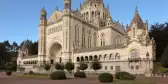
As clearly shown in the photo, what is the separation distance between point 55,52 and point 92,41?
14908 mm

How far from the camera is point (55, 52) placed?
85.6m

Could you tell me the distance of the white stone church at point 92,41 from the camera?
2123 inches

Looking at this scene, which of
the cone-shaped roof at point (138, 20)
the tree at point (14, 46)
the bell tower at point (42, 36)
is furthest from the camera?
the tree at point (14, 46)

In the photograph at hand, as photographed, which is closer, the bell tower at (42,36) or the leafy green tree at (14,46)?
the bell tower at (42,36)

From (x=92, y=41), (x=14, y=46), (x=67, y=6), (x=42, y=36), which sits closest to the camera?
(x=67, y=6)

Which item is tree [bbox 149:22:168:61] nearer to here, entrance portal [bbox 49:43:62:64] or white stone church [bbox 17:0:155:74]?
white stone church [bbox 17:0:155:74]

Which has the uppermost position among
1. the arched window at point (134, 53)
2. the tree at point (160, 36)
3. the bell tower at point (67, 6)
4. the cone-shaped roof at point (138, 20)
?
the bell tower at point (67, 6)

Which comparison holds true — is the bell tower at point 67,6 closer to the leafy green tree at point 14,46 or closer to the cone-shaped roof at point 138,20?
the cone-shaped roof at point 138,20

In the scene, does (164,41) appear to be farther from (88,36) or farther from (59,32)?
(59,32)

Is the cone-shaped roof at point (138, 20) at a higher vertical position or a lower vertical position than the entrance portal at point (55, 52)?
higher

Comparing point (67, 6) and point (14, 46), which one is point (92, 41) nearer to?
point (67, 6)

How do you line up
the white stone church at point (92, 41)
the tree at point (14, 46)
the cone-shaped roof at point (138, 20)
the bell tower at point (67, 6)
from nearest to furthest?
the white stone church at point (92, 41) → the cone-shaped roof at point (138, 20) → the bell tower at point (67, 6) → the tree at point (14, 46)

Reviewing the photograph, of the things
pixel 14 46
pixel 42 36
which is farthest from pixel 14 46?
pixel 42 36

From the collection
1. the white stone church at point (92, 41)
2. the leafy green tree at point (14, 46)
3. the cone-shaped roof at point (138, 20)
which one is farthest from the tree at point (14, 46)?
the cone-shaped roof at point (138, 20)
